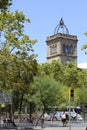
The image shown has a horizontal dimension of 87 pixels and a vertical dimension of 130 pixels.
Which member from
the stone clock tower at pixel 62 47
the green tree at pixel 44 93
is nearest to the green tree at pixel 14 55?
the green tree at pixel 44 93

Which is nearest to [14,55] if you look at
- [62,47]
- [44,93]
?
[44,93]

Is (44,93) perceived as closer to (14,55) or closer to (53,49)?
(14,55)

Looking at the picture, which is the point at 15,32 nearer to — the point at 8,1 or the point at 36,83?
the point at 36,83

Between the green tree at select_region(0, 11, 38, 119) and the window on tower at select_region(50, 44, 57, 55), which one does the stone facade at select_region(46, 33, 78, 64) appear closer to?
the window on tower at select_region(50, 44, 57, 55)

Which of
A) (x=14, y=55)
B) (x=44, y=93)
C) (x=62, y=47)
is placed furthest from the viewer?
(x=62, y=47)

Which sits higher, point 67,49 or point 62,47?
point 62,47

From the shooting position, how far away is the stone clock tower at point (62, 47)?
Result: 15700 centimetres

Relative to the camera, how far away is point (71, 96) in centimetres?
2672

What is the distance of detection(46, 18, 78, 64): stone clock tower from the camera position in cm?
15700

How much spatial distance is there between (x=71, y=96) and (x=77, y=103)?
1979 inches

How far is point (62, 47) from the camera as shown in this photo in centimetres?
16000

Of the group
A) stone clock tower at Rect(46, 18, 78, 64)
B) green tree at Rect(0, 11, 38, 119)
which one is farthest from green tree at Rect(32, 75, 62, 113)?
stone clock tower at Rect(46, 18, 78, 64)

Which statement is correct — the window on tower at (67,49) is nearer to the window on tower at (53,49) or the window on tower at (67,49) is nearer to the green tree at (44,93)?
the window on tower at (53,49)

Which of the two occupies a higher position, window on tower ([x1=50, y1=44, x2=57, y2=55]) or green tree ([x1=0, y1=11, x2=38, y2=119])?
window on tower ([x1=50, y1=44, x2=57, y2=55])
